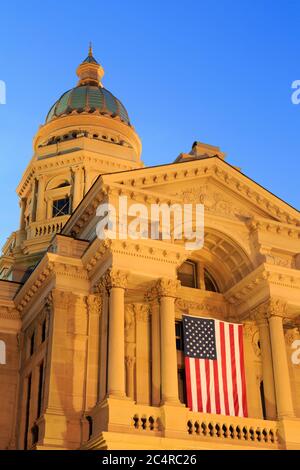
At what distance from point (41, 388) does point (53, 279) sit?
4.23m

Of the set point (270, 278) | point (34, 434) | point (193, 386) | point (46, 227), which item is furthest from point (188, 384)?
point (46, 227)

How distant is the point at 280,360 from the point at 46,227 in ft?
59.9

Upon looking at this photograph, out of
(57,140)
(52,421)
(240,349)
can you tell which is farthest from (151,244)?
(57,140)

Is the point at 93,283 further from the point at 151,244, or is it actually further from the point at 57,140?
the point at 57,140

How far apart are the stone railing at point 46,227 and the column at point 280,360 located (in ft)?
52.9

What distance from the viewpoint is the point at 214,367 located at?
992 inches

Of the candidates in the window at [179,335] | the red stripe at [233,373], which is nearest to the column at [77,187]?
the window at [179,335]

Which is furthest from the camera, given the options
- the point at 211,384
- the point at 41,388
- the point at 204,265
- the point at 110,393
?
the point at 204,265

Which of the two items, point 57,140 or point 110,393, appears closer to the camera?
point 110,393

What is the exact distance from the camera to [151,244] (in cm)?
2509

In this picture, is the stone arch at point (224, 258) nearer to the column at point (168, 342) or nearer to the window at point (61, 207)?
the column at point (168, 342)

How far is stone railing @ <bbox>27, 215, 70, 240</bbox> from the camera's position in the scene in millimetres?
39125

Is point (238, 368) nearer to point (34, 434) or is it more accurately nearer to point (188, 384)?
point (188, 384)

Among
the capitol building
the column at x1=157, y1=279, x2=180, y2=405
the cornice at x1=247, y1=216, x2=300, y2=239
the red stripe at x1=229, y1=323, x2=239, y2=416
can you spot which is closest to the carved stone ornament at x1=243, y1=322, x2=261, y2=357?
the capitol building
